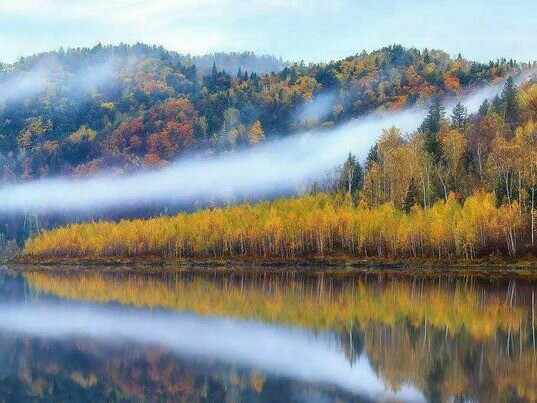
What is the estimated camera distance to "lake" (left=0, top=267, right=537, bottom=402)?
29.8 metres

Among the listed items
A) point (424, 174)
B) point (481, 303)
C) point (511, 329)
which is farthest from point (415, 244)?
point (511, 329)

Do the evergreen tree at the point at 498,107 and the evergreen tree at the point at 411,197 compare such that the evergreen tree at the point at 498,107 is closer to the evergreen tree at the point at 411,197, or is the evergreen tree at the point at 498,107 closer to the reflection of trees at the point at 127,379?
the evergreen tree at the point at 411,197

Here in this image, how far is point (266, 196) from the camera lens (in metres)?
176

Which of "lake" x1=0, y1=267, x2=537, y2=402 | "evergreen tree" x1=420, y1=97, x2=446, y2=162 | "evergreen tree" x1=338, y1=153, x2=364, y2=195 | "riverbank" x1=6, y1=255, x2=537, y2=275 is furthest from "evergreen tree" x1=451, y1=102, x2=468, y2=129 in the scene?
"lake" x1=0, y1=267, x2=537, y2=402

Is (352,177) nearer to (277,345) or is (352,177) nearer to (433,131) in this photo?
(433,131)

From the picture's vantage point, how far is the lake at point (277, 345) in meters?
29.8

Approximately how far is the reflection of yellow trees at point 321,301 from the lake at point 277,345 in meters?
0.15

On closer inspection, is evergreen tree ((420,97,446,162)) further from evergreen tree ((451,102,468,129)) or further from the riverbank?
the riverbank

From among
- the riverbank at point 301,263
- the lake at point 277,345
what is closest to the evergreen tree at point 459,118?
the riverbank at point 301,263

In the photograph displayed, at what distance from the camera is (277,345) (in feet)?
132

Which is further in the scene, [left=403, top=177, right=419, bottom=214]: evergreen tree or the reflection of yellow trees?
[left=403, top=177, right=419, bottom=214]: evergreen tree

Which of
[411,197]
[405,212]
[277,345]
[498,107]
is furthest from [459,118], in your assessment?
[277,345]

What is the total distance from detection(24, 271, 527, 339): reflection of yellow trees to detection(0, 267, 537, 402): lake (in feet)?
0.50

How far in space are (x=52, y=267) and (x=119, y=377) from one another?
126 m
